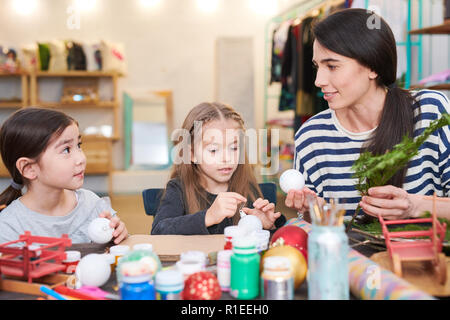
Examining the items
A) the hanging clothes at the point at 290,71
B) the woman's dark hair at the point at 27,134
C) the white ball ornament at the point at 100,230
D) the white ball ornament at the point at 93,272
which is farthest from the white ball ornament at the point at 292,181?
the hanging clothes at the point at 290,71

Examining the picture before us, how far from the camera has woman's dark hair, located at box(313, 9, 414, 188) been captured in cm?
150

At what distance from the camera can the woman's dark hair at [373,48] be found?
4.93ft

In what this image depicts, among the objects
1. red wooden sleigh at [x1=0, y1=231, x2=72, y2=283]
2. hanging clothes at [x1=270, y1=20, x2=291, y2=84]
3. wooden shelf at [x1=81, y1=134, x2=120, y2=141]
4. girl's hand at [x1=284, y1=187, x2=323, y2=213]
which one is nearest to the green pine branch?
girl's hand at [x1=284, y1=187, x2=323, y2=213]

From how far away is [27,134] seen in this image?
148 centimetres

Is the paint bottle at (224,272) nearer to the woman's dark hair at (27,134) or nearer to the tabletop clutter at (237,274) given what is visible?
the tabletop clutter at (237,274)

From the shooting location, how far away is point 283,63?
4.65 m

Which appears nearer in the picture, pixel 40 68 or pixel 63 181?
pixel 63 181

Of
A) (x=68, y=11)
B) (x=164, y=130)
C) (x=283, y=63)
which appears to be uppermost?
(x=68, y=11)

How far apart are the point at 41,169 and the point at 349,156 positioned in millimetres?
1065

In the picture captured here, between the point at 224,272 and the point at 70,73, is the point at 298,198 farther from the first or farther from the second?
the point at 70,73

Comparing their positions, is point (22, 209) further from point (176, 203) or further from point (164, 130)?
point (164, 130)

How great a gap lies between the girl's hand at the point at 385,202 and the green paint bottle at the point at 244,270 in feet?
1.46
